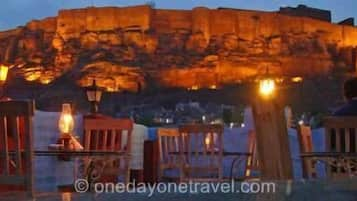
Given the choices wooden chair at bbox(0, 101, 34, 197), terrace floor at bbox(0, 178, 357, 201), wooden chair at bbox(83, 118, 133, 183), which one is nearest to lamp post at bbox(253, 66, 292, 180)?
terrace floor at bbox(0, 178, 357, 201)

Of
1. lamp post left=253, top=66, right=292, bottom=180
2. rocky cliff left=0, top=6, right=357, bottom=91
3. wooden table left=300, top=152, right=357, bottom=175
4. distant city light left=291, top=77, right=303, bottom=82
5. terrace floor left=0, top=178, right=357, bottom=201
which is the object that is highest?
rocky cliff left=0, top=6, right=357, bottom=91

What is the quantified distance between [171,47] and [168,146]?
42.3m

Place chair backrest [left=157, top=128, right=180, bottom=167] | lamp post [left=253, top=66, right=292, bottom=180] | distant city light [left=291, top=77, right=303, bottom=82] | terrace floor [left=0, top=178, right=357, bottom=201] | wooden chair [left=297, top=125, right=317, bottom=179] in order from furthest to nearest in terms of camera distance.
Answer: distant city light [left=291, top=77, right=303, bottom=82], chair backrest [left=157, top=128, right=180, bottom=167], wooden chair [left=297, top=125, right=317, bottom=179], lamp post [left=253, top=66, right=292, bottom=180], terrace floor [left=0, top=178, right=357, bottom=201]

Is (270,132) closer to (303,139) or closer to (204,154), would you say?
(303,139)

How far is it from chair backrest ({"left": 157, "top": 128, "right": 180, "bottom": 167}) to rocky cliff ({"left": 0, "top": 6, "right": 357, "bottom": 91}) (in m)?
38.5

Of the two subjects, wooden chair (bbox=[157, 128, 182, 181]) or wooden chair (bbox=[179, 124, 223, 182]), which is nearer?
wooden chair (bbox=[179, 124, 223, 182])

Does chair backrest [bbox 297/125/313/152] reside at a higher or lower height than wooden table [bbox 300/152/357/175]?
higher

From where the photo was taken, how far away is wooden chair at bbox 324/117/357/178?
468 cm

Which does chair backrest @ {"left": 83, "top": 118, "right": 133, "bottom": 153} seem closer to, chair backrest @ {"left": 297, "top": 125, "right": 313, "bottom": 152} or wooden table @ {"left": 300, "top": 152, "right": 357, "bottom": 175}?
chair backrest @ {"left": 297, "top": 125, "right": 313, "bottom": 152}

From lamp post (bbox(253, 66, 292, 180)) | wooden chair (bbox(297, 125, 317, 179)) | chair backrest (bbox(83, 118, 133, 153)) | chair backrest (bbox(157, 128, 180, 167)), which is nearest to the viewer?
lamp post (bbox(253, 66, 292, 180))

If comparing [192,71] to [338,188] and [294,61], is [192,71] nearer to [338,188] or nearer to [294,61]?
[294,61]

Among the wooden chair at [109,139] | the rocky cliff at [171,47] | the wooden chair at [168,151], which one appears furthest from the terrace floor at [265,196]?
the rocky cliff at [171,47]

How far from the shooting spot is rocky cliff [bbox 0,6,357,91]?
4769 cm

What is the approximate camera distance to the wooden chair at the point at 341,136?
4.68 meters
